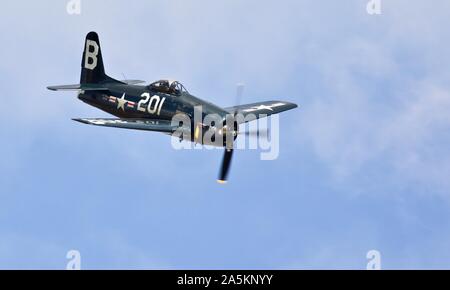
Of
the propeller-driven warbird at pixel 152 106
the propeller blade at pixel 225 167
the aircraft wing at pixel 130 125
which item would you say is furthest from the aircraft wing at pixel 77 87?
the propeller blade at pixel 225 167

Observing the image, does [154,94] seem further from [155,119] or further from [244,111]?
[244,111]

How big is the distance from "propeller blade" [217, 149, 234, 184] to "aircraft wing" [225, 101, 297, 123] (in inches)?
199

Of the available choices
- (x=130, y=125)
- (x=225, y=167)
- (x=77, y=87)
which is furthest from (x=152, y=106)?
(x=225, y=167)

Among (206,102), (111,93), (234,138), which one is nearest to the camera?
(234,138)

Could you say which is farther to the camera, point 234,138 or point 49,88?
point 49,88

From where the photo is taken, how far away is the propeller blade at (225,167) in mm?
40031

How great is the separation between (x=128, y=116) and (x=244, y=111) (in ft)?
19.5

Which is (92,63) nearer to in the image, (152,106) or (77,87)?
(77,87)

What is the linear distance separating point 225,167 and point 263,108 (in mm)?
8726

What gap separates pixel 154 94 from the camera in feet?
150

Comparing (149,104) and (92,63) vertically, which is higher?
(92,63)

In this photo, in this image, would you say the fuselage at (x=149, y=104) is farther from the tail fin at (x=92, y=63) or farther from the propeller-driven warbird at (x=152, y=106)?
the tail fin at (x=92, y=63)

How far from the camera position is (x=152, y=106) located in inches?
1793

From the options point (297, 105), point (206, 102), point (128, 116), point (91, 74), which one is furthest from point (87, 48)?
point (297, 105)
